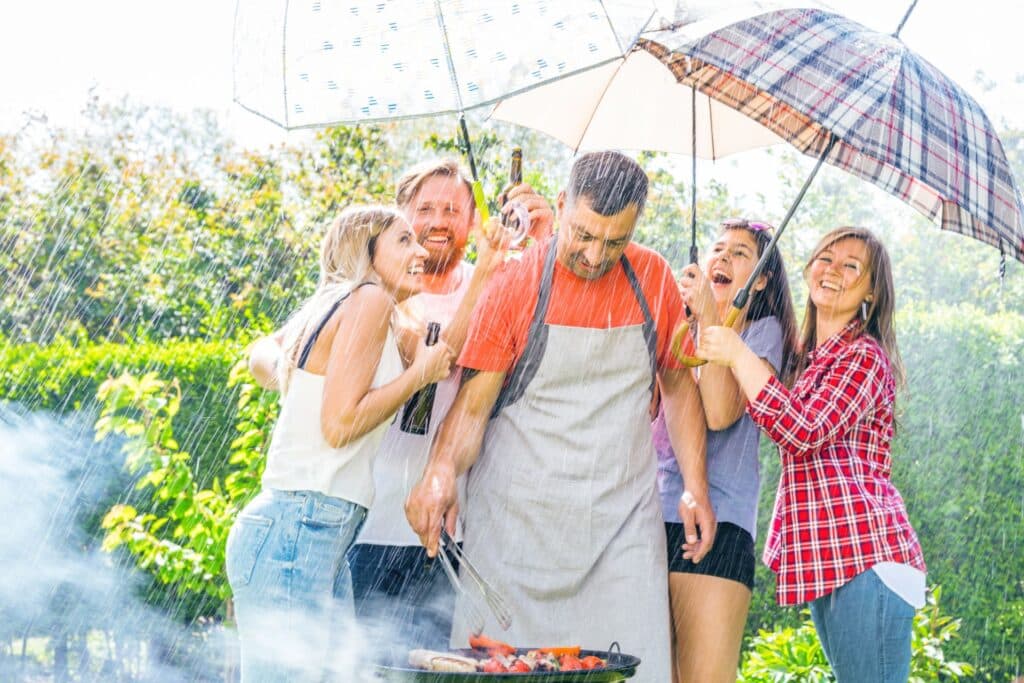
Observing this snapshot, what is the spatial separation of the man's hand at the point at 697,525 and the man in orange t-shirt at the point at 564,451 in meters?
0.15

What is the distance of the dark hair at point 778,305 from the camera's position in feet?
12.5

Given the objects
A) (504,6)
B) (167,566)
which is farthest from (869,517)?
(167,566)

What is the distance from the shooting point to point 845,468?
3.53m

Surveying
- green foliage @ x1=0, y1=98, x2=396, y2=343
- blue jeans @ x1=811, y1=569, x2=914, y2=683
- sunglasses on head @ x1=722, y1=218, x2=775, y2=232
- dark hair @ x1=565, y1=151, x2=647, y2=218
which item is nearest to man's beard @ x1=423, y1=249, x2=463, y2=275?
dark hair @ x1=565, y1=151, x2=647, y2=218

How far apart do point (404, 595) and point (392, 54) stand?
162 centimetres

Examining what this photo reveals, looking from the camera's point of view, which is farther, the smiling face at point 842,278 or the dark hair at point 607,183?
the smiling face at point 842,278

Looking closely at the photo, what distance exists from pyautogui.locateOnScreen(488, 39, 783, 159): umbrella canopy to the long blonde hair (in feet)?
3.49

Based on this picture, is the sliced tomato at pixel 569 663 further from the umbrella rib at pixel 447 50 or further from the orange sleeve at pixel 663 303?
the umbrella rib at pixel 447 50

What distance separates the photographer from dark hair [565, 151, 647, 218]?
3258 mm

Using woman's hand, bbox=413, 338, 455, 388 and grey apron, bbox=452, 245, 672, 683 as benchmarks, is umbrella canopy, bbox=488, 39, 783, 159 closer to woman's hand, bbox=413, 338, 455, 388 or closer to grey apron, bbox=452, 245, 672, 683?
grey apron, bbox=452, 245, 672, 683

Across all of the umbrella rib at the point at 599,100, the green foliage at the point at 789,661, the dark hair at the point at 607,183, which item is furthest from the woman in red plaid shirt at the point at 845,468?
the green foliage at the point at 789,661

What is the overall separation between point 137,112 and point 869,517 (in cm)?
1589

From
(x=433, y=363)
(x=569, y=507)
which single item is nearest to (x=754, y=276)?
(x=569, y=507)

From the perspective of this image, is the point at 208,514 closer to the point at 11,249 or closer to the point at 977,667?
the point at 977,667
